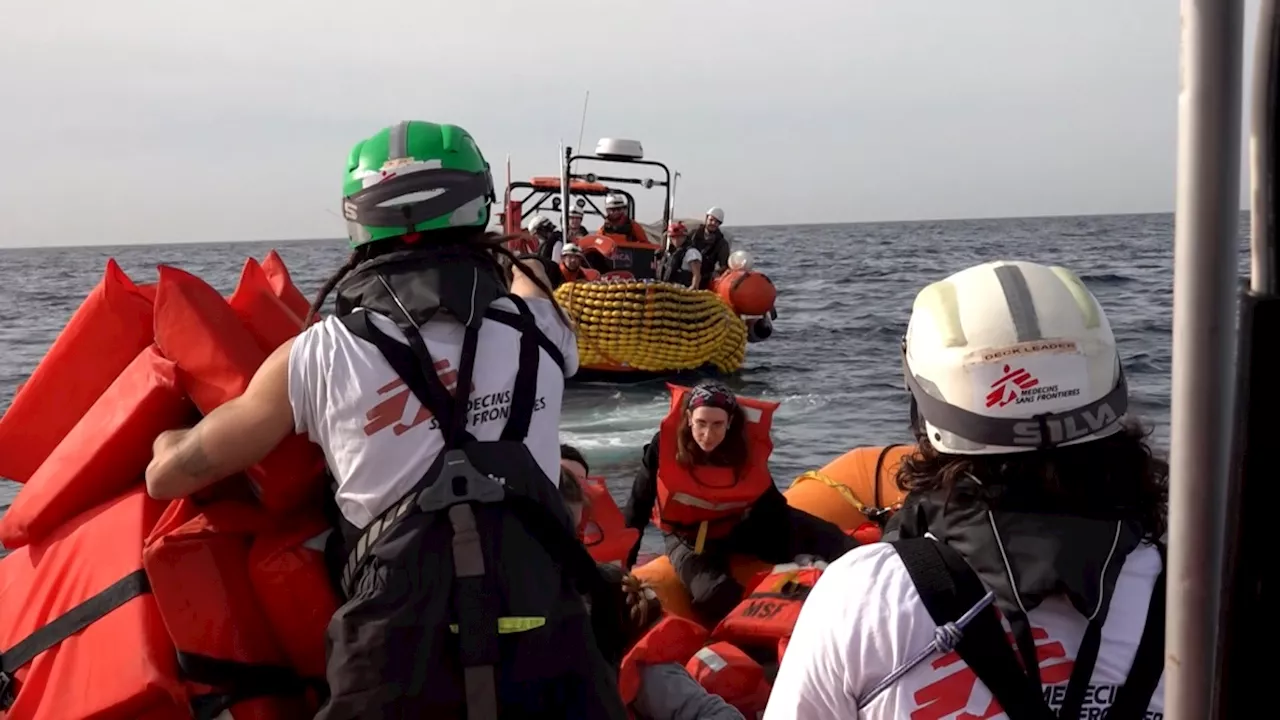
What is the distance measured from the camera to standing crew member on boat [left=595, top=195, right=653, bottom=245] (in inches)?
637

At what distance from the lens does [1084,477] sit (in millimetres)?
1368

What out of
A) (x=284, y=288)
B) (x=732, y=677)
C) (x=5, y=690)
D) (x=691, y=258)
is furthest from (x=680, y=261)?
(x=5, y=690)

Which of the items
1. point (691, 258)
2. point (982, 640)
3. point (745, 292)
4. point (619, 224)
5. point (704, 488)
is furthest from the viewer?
point (619, 224)

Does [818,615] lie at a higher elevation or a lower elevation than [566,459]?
higher

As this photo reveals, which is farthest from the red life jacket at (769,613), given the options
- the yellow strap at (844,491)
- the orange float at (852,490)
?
the yellow strap at (844,491)

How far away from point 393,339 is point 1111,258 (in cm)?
3729

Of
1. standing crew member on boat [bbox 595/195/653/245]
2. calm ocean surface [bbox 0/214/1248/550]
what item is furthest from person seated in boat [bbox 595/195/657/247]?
calm ocean surface [bbox 0/214/1248/550]

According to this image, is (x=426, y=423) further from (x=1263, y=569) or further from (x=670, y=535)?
(x=670, y=535)

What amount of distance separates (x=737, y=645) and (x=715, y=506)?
3.17 ft

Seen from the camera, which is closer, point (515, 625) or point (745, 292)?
point (515, 625)

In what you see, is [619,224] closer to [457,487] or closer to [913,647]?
[457,487]

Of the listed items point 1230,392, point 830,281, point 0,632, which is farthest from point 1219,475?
point 830,281

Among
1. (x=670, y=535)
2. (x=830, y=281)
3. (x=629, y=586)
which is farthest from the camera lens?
(x=830, y=281)

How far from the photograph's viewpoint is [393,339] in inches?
79.1
